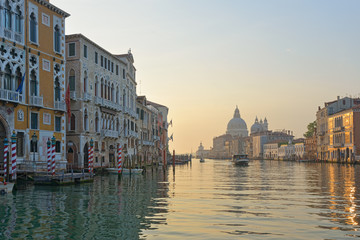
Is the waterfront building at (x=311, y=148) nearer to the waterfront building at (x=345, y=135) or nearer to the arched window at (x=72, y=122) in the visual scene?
the waterfront building at (x=345, y=135)

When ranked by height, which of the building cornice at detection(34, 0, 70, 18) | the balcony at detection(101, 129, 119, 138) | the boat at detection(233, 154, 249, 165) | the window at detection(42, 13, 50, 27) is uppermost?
the building cornice at detection(34, 0, 70, 18)

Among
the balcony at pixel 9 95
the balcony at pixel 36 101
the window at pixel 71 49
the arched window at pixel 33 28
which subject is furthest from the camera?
the window at pixel 71 49

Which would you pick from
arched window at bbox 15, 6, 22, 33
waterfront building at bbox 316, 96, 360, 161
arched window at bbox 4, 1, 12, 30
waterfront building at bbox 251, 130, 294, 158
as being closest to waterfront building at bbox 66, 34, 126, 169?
arched window at bbox 15, 6, 22, 33

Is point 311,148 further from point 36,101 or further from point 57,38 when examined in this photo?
point 36,101

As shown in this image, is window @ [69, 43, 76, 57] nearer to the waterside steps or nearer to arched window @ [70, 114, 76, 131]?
arched window @ [70, 114, 76, 131]

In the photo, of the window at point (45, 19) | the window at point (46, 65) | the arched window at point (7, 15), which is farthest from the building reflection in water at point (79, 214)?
the window at point (45, 19)

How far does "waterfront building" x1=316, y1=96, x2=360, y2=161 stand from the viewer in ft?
Result: 284

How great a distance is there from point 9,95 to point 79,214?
1444 centimetres

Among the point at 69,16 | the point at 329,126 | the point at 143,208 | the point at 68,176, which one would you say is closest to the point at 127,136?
the point at 69,16

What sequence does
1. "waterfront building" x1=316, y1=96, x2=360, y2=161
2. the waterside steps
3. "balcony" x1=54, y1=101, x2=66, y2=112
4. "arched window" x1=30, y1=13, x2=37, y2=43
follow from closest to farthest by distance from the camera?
1. the waterside steps
2. "arched window" x1=30, y1=13, x2=37, y2=43
3. "balcony" x1=54, y1=101, x2=66, y2=112
4. "waterfront building" x1=316, y1=96, x2=360, y2=161

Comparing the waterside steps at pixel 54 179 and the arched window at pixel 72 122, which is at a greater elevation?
the arched window at pixel 72 122

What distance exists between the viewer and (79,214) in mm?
14531

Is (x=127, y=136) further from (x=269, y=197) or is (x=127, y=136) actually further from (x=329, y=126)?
(x=329, y=126)

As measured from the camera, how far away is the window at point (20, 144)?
90.9 ft
